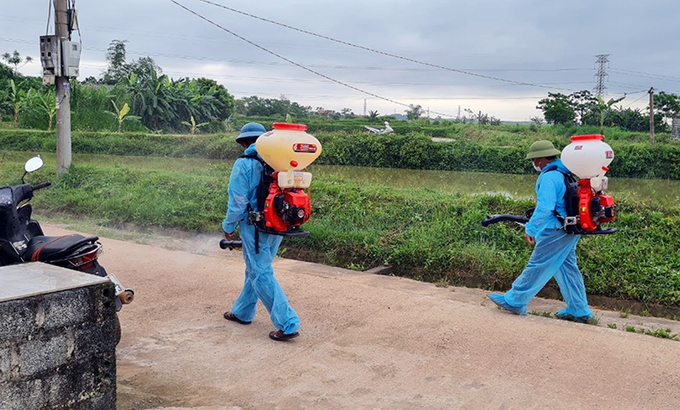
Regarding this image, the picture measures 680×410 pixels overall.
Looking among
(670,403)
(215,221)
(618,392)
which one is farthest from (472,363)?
(215,221)

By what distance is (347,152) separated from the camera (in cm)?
2331

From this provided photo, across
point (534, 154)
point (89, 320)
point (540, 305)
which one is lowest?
point (540, 305)

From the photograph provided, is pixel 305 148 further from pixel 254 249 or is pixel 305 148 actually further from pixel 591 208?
pixel 591 208

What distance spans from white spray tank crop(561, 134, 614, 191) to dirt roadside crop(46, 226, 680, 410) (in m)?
1.26

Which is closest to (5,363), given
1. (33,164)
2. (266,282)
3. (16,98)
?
(33,164)

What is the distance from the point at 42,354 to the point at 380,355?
2390 mm

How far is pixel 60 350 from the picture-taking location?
3.18m

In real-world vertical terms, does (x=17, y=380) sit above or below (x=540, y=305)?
above

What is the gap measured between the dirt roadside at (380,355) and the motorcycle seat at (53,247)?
3.00 ft

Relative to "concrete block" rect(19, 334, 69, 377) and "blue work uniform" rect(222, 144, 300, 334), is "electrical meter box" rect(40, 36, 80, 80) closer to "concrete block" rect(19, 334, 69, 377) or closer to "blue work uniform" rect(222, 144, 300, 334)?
"blue work uniform" rect(222, 144, 300, 334)

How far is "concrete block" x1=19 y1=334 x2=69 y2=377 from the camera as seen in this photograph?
304 cm

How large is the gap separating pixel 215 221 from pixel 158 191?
218 cm

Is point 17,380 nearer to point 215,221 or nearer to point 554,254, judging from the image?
point 554,254

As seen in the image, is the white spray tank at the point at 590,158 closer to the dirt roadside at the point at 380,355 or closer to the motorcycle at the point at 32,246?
the dirt roadside at the point at 380,355
